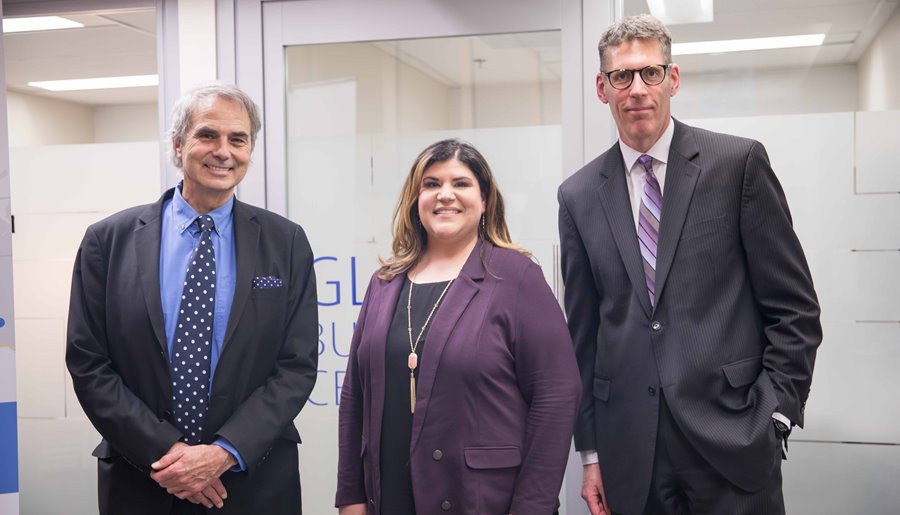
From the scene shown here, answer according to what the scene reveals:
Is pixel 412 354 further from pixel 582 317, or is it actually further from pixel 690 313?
pixel 690 313

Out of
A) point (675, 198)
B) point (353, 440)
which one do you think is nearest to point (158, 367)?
point (353, 440)

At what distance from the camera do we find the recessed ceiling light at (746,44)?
296 centimetres

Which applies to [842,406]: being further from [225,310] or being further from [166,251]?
[166,251]

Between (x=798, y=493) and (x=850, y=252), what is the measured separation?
81 centimetres

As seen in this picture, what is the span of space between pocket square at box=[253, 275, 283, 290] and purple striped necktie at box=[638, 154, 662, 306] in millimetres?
954

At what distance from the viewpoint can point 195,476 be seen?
223 cm

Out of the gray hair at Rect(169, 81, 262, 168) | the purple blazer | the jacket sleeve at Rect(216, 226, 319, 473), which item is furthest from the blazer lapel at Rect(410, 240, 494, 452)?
the gray hair at Rect(169, 81, 262, 168)

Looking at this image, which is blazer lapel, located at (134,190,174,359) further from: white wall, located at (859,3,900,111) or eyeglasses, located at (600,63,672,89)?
white wall, located at (859,3,900,111)

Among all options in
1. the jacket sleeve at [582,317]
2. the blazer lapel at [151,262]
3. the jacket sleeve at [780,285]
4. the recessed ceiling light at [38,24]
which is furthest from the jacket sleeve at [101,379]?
the recessed ceiling light at [38,24]

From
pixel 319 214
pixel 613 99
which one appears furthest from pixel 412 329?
pixel 319 214

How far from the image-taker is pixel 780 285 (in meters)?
2.08

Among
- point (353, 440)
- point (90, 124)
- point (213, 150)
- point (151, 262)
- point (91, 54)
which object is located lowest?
point (353, 440)

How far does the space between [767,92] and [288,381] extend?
1.80 meters

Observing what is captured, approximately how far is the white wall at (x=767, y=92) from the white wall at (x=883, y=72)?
3 cm
